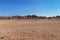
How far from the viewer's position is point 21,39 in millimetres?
14000

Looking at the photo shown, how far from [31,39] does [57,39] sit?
2.42 metres

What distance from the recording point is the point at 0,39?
45.3 ft

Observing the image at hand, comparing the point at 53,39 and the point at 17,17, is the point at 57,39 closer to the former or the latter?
the point at 53,39

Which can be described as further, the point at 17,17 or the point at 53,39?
the point at 17,17

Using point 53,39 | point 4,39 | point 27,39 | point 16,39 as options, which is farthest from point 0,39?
point 53,39

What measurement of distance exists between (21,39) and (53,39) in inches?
116

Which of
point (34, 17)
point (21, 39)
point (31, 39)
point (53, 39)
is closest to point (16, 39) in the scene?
point (21, 39)

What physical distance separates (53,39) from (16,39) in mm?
3409

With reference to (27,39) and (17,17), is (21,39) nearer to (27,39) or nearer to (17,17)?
(27,39)

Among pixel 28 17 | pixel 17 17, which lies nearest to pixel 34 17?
pixel 28 17

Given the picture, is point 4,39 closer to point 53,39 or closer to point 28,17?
point 53,39

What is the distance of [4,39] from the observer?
13898mm

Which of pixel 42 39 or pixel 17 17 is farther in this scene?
pixel 17 17

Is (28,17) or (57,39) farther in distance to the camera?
(28,17)
